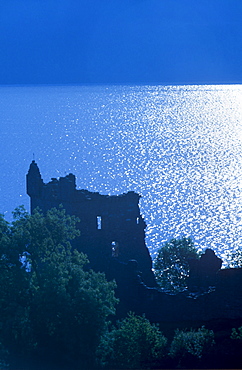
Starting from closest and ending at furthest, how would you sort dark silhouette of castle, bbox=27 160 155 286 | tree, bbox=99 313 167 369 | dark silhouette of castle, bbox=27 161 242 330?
tree, bbox=99 313 167 369
dark silhouette of castle, bbox=27 161 242 330
dark silhouette of castle, bbox=27 160 155 286

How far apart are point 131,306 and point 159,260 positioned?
14076 millimetres

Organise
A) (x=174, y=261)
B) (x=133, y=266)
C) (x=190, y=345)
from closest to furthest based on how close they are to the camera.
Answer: (x=190, y=345) < (x=133, y=266) < (x=174, y=261)

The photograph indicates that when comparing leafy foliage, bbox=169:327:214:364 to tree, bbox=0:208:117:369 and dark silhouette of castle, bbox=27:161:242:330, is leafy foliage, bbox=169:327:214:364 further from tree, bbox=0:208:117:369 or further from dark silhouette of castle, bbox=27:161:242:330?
tree, bbox=0:208:117:369

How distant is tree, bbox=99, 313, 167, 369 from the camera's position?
101 feet

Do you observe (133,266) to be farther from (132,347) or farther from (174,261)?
(174,261)

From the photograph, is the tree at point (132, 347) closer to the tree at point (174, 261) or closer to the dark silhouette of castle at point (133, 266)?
the dark silhouette of castle at point (133, 266)

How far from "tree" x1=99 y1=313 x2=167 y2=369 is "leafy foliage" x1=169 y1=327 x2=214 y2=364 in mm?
764

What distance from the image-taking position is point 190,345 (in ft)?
102

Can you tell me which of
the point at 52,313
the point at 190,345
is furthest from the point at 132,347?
the point at 52,313

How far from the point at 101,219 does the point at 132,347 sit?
43.1 ft

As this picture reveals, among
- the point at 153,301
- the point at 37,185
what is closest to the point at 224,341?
the point at 153,301

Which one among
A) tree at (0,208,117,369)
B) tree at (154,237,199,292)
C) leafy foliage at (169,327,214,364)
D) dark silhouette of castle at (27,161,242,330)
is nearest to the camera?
tree at (0,208,117,369)

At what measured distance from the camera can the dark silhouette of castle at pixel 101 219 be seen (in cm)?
4134

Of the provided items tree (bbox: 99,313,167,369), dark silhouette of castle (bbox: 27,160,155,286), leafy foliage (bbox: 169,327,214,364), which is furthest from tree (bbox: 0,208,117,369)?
dark silhouette of castle (bbox: 27,160,155,286)
